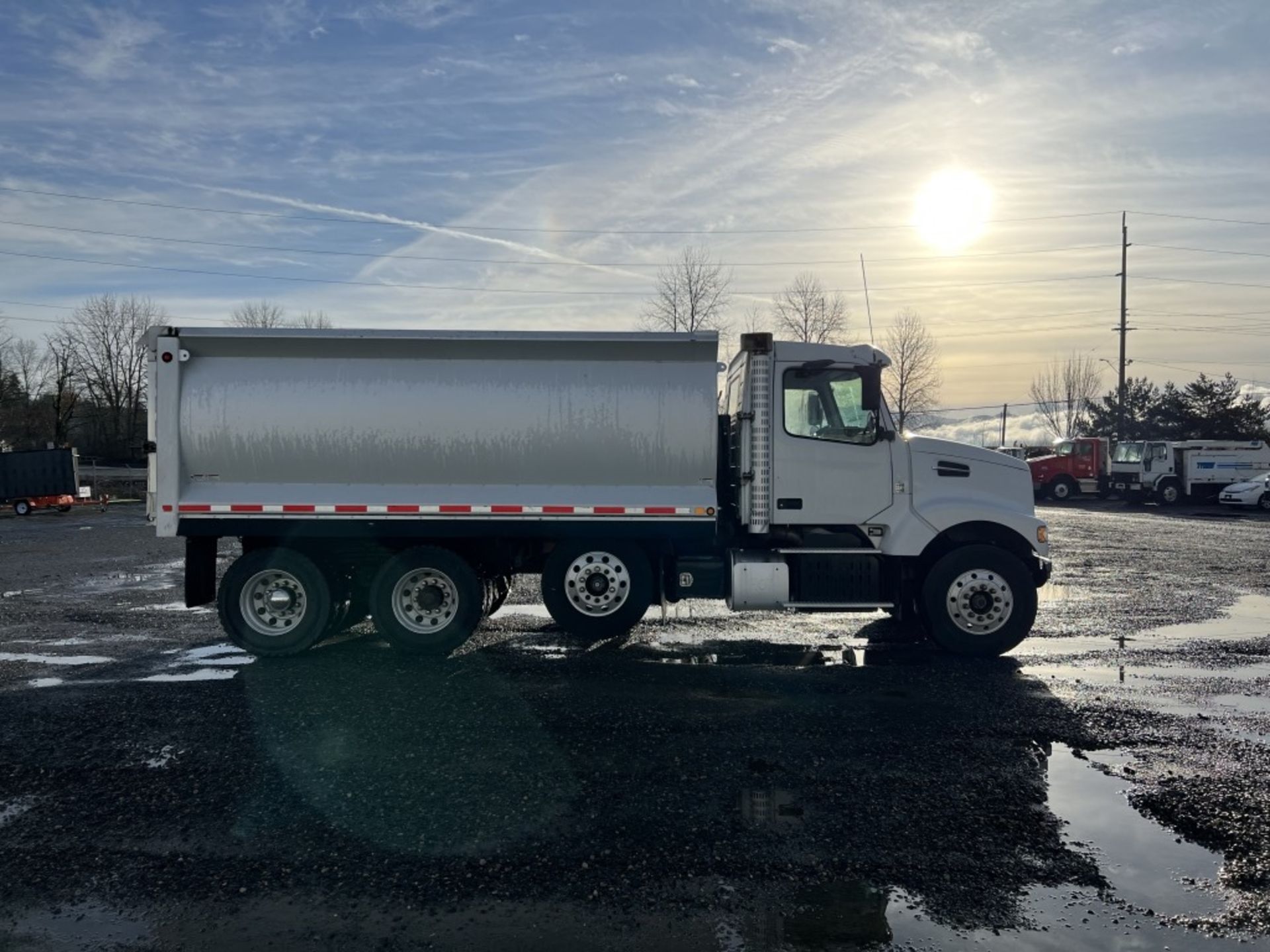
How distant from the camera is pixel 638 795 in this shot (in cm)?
515

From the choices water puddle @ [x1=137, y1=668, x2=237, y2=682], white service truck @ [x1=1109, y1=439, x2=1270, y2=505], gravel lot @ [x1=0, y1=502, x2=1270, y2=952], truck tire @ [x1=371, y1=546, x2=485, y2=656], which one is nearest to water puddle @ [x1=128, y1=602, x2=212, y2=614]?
gravel lot @ [x1=0, y1=502, x2=1270, y2=952]

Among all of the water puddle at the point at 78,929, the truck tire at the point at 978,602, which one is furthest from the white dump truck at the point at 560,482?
the water puddle at the point at 78,929

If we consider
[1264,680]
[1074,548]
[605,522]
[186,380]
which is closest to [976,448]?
[1264,680]

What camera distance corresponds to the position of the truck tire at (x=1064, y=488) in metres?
36.6

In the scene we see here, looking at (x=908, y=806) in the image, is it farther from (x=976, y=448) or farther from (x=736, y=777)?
(x=976, y=448)

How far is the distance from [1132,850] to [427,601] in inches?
248

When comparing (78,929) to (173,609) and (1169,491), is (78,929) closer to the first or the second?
(173,609)

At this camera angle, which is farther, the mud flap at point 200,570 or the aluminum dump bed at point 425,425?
the mud flap at point 200,570

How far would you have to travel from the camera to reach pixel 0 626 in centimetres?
1036

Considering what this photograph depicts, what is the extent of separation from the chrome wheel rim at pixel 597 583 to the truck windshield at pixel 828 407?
2195 mm

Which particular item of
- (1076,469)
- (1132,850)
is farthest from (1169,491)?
(1132,850)

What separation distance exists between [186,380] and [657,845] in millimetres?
6663

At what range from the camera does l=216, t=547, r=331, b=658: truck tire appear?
8.75 metres

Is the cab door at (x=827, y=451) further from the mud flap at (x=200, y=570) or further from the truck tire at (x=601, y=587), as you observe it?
the mud flap at (x=200, y=570)
